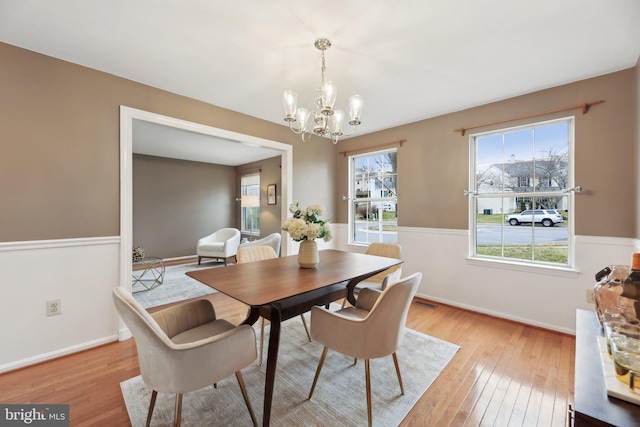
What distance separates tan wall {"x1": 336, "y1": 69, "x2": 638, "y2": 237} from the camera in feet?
7.38

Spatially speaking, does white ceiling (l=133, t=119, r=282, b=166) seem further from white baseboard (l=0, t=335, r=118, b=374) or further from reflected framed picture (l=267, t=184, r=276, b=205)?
white baseboard (l=0, t=335, r=118, b=374)

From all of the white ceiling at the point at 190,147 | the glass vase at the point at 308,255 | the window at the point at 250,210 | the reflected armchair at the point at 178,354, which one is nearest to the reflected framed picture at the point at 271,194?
the window at the point at 250,210

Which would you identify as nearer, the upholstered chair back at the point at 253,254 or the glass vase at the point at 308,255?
the glass vase at the point at 308,255

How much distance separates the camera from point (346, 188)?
4395mm

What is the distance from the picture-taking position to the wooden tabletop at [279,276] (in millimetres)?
1427

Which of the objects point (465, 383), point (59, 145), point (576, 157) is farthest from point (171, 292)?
point (576, 157)

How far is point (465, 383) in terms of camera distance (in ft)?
6.00

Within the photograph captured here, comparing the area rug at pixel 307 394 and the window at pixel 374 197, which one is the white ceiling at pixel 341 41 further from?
the area rug at pixel 307 394

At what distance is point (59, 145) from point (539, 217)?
4.53 meters

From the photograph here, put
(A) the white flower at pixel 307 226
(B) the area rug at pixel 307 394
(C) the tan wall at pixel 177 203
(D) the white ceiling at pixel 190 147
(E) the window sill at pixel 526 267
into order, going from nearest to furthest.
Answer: (B) the area rug at pixel 307 394, (A) the white flower at pixel 307 226, (E) the window sill at pixel 526 267, (D) the white ceiling at pixel 190 147, (C) the tan wall at pixel 177 203

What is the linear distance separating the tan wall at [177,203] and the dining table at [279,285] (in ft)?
16.3

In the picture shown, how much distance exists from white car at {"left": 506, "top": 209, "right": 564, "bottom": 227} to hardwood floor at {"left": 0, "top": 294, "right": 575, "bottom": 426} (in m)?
1.10

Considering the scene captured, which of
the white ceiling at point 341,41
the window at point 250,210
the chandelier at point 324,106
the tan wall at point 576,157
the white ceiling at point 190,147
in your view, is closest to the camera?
the white ceiling at point 341,41

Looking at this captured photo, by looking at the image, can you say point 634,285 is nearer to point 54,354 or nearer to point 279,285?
point 279,285
